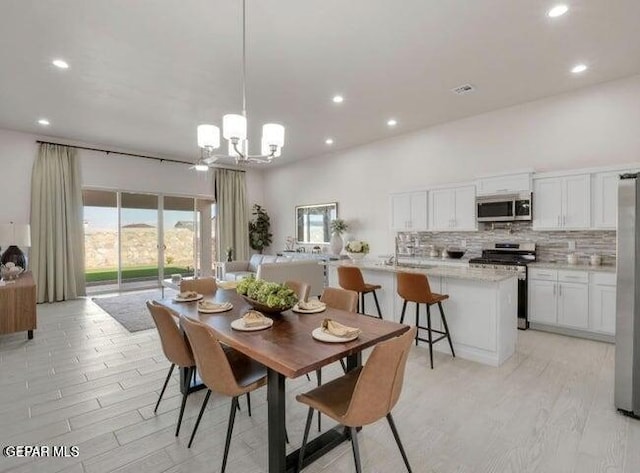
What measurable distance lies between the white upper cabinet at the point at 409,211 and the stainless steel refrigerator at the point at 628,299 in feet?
10.8

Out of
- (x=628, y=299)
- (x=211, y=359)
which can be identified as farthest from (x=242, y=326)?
(x=628, y=299)

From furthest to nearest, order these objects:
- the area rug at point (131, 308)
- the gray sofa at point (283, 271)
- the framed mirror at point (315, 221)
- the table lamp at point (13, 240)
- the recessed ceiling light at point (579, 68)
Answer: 1. the framed mirror at point (315, 221)
2. the gray sofa at point (283, 271)
3. the area rug at point (131, 308)
4. the table lamp at point (13, 240)
5. the recessed ceiling light at point (579, 68)

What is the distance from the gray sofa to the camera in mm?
5699

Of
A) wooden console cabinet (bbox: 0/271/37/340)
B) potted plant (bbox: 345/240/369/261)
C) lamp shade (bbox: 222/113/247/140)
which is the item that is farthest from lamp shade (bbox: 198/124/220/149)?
wooden console cabinet (bbox: 0/271/37/340)

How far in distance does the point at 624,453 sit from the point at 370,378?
1836 millimetres

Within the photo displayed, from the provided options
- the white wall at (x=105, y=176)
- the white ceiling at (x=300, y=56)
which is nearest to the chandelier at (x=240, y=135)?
the white ceiling at (x=300, y=56)

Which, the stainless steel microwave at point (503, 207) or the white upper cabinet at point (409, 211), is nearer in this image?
the stainless steel microwave at point (503, 207)

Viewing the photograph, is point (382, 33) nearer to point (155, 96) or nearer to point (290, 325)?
point (290, 325)

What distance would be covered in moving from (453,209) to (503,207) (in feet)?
2.58

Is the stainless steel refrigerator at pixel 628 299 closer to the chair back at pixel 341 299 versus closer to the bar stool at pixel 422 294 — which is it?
the bar stool at pixel 422 294

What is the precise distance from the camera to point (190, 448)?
82.7 inches

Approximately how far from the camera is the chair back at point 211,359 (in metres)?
1.76

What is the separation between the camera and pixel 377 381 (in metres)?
1.57

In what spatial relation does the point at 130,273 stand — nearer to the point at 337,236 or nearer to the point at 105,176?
the point at 105,176
